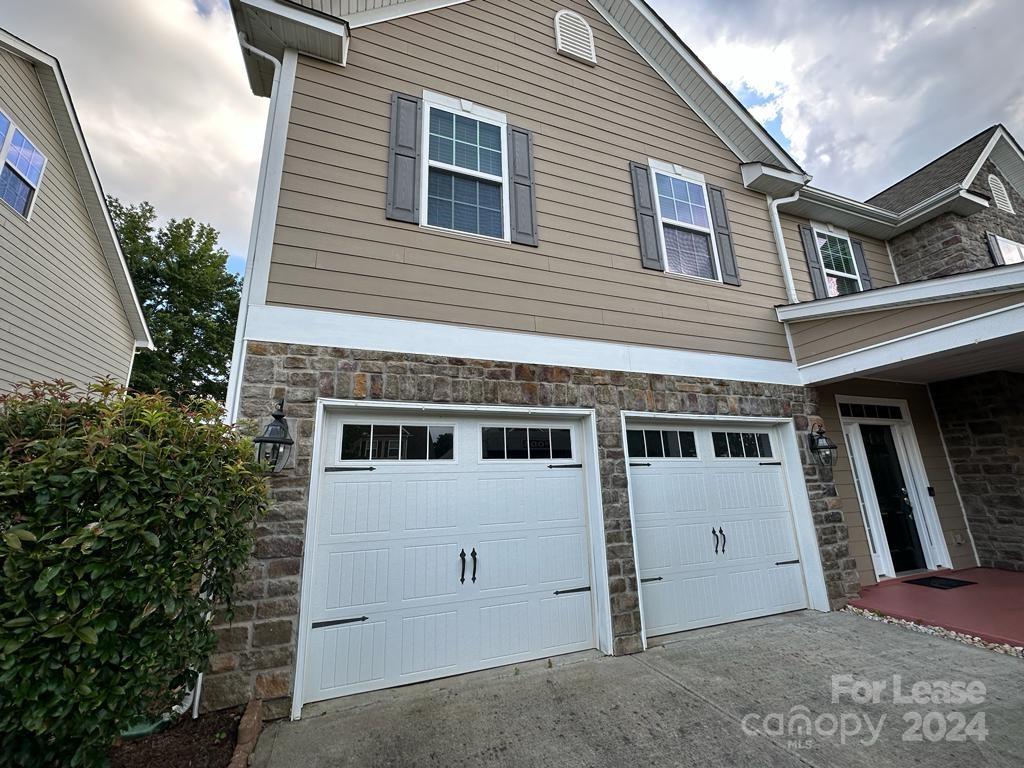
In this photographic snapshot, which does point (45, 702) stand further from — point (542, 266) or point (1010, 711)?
point (1010, 711)

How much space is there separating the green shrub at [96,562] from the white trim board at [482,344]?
126cm

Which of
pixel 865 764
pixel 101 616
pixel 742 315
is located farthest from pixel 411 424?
pixel 742 315

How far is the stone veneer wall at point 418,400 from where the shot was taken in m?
2.83

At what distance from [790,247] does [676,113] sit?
2591 millimetres

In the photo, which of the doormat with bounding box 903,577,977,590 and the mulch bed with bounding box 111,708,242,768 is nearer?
the mulch bed with bounding box 111,708,242,768

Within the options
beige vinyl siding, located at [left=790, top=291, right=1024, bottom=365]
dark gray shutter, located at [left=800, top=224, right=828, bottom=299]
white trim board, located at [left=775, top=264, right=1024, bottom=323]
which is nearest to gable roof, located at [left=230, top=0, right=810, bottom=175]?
dark gray shutter, located at [left=800, top=224, right=828, bottom=299]

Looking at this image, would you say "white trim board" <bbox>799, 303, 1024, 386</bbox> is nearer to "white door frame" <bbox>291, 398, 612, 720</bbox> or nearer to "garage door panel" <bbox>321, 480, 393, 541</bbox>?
"white door frame" <bbox>291, 398, 612, 720</bbox>

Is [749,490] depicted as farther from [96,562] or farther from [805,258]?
[96,562]

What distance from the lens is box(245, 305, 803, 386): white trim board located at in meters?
3.34

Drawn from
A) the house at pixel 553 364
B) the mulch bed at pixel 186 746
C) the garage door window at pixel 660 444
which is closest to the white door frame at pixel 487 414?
the house at pixel 553 364

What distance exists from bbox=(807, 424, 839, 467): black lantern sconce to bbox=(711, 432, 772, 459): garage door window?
0.52 m

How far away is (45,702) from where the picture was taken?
1.57 metres

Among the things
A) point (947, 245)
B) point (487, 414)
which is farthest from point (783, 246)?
point (487, 414)

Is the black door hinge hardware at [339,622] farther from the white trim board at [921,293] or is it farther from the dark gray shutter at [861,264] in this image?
the dark gray shutter at [861,264]
